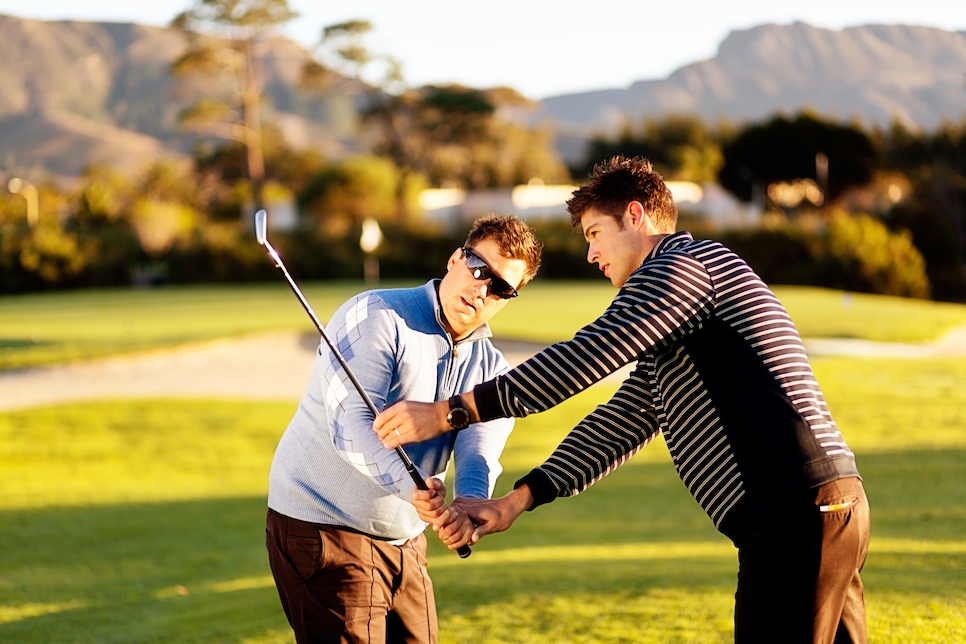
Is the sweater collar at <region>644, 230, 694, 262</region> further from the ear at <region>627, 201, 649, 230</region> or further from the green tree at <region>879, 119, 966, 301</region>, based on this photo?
the green tree at <region>879, 119, 966, 301</region>

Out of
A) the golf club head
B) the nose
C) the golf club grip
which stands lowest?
the golf club grip

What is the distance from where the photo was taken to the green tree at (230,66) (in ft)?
236

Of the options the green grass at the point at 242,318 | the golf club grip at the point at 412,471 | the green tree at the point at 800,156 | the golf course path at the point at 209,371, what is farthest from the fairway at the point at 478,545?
the green tree at the point at 800,156

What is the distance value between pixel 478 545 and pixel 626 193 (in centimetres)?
671

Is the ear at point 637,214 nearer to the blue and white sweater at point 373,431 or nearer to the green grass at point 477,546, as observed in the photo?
the blue and white sweater at point 373,431

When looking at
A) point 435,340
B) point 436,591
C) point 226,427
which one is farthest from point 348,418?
point 226,427

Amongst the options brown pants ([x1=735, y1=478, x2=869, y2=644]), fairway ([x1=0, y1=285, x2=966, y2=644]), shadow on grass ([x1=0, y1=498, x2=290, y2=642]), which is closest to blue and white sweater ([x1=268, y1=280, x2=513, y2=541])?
brown pants ([x1=735, y1=478, x2=869, y2=644])

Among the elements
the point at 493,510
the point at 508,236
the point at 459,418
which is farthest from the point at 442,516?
the point at 508,236

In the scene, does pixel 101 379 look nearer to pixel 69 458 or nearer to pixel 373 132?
pixel 69 458

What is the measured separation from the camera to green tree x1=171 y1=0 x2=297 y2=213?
7194 cm

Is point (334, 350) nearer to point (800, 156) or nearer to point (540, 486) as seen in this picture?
point (540, 486)

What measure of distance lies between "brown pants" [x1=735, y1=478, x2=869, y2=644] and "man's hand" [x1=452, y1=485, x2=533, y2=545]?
0.83 metres

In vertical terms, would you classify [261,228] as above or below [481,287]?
above

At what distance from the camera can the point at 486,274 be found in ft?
12.4
